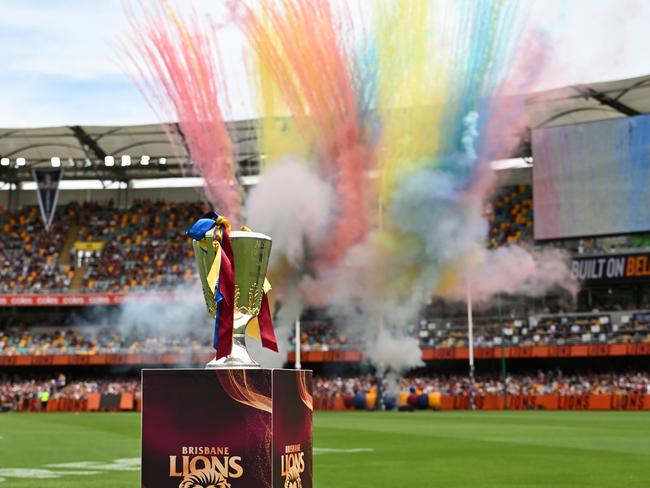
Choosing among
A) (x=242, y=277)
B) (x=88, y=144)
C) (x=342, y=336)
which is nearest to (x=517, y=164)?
(x=342, y=336)

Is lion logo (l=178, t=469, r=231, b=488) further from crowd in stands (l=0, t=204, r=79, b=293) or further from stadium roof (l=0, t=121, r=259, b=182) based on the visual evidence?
crowd in stands (l=0, t=204, r=79, b=293)

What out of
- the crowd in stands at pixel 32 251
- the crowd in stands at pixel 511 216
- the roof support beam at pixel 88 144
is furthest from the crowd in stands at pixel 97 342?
the crowd in stands at pixel 511 216

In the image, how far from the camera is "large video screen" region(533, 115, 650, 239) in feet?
177

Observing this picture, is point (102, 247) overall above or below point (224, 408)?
above

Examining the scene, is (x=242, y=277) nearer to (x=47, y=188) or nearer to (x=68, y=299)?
(x=68, y=299)

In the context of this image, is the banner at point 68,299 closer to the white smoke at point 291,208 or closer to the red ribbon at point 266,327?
the white smoke at point 291,208

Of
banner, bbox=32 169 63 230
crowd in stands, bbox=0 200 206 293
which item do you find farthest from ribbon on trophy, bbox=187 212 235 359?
banner, bbox=32 169 63 230

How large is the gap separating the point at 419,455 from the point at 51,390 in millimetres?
44378

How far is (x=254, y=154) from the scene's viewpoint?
208 ft

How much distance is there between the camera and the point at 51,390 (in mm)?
60906

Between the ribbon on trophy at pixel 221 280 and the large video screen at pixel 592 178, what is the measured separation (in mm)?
48620

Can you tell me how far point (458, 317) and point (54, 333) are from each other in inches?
1103

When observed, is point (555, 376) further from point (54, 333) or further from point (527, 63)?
point (54, 333)

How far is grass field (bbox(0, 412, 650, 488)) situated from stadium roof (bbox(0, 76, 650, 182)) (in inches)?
1034
